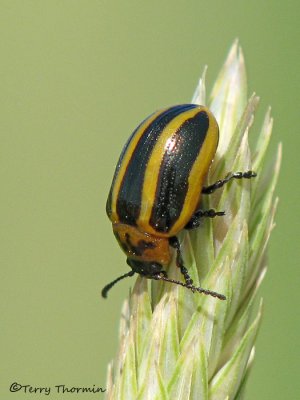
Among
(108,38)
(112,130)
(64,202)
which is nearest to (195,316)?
(64,202)

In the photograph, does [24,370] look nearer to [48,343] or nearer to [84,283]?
[48,343]

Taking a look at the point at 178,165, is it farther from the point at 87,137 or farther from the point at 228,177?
the point at 87,137

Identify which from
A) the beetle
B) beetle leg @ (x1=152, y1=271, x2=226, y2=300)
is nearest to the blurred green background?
the beetle

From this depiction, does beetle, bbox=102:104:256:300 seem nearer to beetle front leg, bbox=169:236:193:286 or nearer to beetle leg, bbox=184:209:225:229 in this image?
beetle leg, bbox=184:209:225:229

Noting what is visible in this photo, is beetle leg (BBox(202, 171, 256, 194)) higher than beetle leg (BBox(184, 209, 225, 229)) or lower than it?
higher

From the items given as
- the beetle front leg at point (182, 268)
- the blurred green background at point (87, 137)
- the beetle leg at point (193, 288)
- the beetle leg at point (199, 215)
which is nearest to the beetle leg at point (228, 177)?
the beetle leg at point (199, 215)

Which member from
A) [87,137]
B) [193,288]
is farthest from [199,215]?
[87,137]
